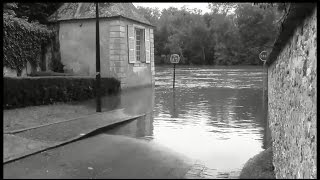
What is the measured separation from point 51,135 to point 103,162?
270 cm

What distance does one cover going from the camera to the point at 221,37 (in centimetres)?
7700

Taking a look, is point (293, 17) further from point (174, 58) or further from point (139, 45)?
point (139, 45)

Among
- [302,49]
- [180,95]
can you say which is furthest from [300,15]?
[180,95]

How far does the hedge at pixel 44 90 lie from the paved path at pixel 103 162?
4.43 meters

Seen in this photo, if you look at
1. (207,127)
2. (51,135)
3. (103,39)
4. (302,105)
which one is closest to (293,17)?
(302,105)

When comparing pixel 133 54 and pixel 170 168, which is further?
pixel 133 54

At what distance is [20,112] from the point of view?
12.4 meters

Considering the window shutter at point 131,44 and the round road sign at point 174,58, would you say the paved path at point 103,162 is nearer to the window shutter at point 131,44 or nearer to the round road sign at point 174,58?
the window shutter at point 131,44

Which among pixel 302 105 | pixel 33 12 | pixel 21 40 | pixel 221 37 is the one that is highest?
pixel 221 37

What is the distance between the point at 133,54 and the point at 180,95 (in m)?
3.93

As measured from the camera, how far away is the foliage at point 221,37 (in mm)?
71938

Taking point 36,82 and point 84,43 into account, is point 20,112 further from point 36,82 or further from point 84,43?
point 84,43

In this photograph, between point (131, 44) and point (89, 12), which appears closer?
point (89, 12)

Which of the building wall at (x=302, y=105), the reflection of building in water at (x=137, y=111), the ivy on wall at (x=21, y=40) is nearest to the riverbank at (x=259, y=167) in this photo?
the building wall at (x=302, y=105)
